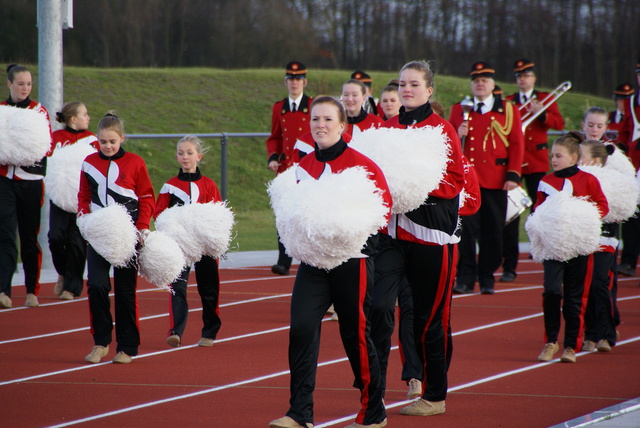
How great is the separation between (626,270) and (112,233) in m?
6.96

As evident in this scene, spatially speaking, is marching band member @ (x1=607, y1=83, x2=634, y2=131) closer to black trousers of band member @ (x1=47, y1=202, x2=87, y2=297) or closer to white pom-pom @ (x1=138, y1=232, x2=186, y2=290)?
black trousers of band member @ (x1=47, y1=202, x2=87, y2=297)

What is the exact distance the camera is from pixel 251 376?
616cm

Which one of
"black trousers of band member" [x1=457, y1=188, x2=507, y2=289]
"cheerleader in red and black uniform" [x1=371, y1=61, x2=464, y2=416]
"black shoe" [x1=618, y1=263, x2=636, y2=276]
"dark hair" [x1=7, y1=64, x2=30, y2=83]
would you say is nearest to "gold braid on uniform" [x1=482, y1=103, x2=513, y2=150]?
"black trousers of band member" [x1=457, y1=188, x2=507, y2=289]

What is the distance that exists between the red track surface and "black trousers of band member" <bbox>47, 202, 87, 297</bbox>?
0.92 ft

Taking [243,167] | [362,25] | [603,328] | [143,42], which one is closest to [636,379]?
[603,328]

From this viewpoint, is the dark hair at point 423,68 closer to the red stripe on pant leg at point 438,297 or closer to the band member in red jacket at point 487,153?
the red stripe on pant leg at point 438,297

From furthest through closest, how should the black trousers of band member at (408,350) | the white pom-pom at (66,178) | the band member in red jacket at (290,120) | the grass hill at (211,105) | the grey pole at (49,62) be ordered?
1. the grass hill at (211,105)
2. the grey pole at (49,62)
3. the band member in red jacket at (290,120)
4. the white pom-pom at (66,178)
5. the black trousers of band member at (408,350)

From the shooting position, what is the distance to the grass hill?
64.5 feet

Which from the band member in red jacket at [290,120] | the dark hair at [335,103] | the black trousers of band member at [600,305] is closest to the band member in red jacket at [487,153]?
the band member in red jacket at [290,120]

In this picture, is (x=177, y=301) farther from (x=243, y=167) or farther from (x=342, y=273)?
(x=243, y=167)

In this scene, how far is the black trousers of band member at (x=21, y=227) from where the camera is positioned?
8.71m

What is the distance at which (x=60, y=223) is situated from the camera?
9086mm

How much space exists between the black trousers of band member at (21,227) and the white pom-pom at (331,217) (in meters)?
4.77

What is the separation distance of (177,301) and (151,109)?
763 inches
